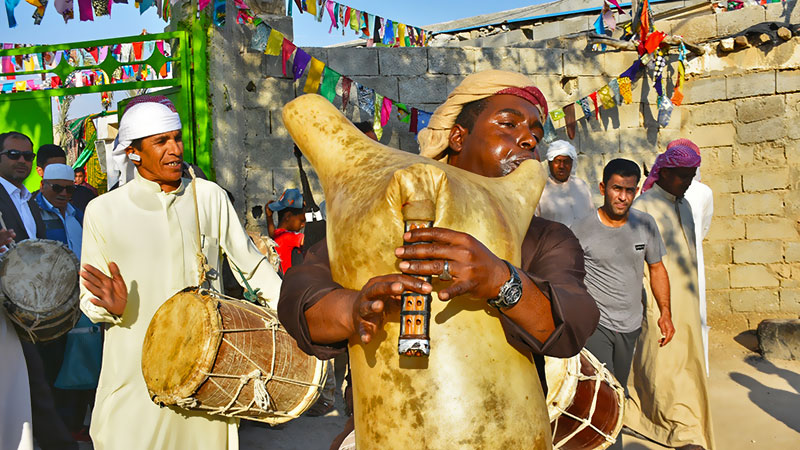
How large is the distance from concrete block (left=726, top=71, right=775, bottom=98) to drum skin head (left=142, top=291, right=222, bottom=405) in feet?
26.0

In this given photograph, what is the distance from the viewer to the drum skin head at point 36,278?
363 centimetres

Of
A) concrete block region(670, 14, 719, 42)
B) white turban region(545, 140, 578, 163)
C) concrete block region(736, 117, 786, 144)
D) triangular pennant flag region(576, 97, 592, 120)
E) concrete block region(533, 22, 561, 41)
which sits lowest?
white turban region(545, 140, 578, 163)

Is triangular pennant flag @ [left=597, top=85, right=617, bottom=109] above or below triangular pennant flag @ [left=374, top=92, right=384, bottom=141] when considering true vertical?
above

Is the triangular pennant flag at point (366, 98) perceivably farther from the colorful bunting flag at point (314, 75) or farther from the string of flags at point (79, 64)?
the string of flags at point (79, 64)

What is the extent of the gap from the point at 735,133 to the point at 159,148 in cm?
766

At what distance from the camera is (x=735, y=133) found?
9.07 meters

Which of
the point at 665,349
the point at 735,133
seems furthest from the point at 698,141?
the point at 665,349

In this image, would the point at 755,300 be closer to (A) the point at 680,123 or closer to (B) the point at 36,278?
(A) the point at 680,123

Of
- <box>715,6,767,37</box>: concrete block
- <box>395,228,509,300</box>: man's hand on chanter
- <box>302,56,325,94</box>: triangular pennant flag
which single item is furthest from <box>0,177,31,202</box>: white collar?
<box>715,6,767,37</box>: concrete block

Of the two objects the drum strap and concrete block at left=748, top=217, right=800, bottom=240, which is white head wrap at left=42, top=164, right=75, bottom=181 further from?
concrete block at left=748, top=217, right=800, bottom=240

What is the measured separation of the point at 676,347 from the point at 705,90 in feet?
16.1

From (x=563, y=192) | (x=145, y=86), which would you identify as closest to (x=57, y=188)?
(x=145, y=86)

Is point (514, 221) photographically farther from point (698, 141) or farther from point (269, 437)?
point (698, 141)

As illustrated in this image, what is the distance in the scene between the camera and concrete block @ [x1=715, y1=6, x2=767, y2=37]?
895 centimetres
